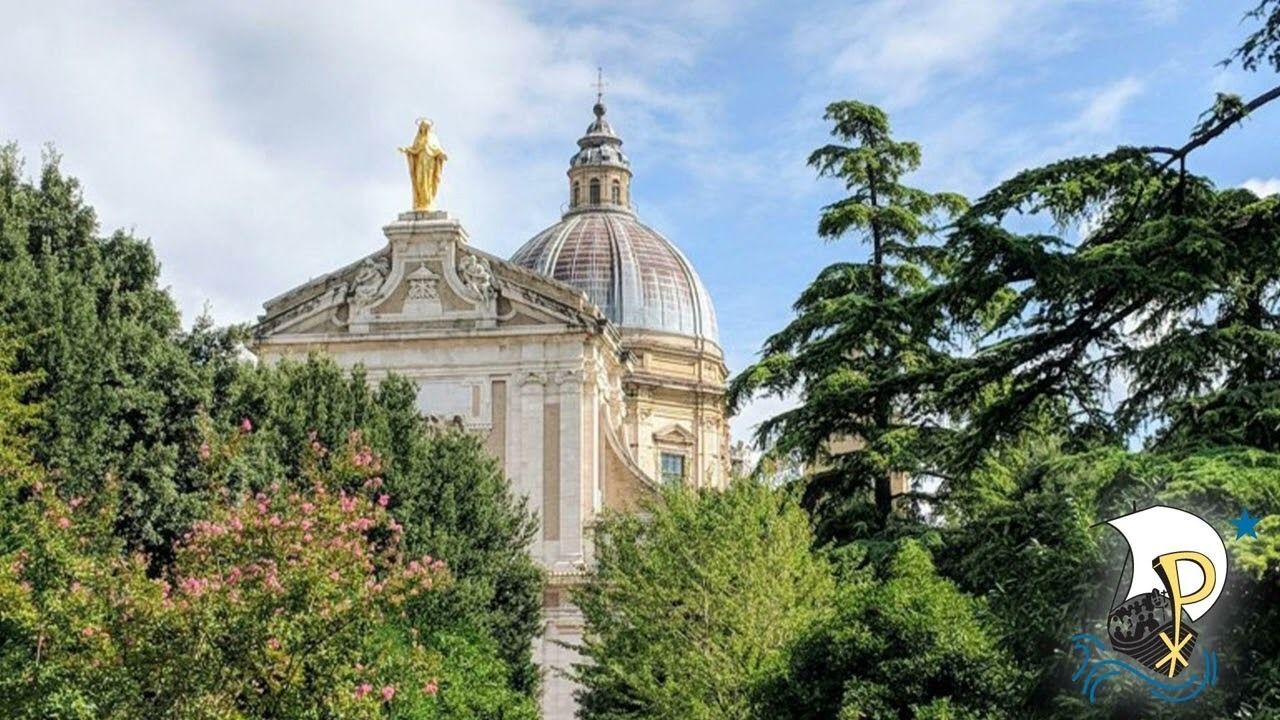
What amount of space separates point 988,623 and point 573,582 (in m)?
25.8

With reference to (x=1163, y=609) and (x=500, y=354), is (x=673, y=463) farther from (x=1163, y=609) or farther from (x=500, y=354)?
(x=1163, y=609)

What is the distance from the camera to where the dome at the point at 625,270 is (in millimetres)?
61562

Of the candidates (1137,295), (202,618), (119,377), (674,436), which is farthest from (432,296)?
(1137,295)

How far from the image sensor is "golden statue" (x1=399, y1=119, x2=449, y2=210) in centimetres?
4166

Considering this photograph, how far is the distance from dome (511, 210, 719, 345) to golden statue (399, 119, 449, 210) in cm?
1868

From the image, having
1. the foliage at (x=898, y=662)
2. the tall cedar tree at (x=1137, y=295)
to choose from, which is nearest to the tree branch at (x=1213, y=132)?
the tall cedar tree at (x=1137, y=295)

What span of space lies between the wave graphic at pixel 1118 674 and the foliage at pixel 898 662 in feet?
12.5

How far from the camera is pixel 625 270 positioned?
62.5 meters

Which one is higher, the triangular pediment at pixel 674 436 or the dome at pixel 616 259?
the dome at pixel 616 259

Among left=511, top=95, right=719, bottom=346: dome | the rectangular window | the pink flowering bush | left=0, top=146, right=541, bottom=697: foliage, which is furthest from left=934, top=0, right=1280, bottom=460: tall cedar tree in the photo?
left=511, top=95, right=719, bottom=346: dome

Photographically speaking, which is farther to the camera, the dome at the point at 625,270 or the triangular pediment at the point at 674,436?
the dome at the point at 625,270

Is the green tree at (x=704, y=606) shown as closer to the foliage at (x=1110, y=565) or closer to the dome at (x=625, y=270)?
the foliage at (x=1110, y=565)

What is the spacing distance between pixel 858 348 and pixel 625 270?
1564 inches

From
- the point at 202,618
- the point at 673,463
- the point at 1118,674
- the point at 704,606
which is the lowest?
the point at 1118,674
